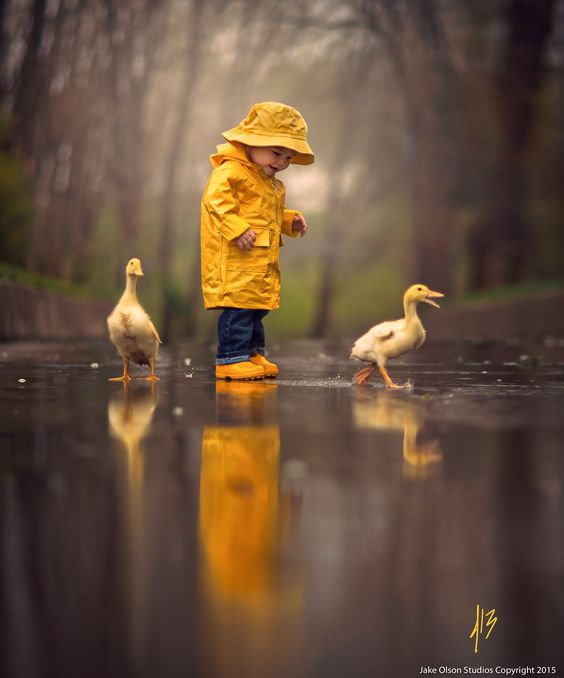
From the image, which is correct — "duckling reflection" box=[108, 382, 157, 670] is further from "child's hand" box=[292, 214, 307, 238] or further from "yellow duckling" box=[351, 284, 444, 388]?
"child's hand" box=[292, 214, 307, 238]

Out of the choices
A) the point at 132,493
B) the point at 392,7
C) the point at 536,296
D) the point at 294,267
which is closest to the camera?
the point at 132,493

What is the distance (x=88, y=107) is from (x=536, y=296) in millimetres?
11166

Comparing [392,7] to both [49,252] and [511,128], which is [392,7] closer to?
[511,128]

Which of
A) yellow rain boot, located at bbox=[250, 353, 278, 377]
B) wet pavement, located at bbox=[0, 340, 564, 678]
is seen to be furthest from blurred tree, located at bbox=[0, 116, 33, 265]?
wet pavement, located at bbox=[0, 340, 564, 678]

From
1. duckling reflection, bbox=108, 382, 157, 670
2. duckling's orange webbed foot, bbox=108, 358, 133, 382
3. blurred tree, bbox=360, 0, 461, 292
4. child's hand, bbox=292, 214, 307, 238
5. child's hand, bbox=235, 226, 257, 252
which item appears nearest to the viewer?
duckling reflection, bbox=108, 382, 157, 670

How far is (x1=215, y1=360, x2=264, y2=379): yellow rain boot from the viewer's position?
945 cm

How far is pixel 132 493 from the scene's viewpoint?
4.49m

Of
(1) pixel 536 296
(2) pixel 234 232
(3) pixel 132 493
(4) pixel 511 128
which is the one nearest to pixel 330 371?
(2) pixel 234 232

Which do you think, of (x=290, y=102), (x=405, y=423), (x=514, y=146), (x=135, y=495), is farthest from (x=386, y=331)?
(x=290, y=102)

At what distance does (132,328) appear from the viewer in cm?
867

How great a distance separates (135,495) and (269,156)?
5325 millimetres

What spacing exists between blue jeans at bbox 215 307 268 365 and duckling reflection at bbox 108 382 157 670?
114cm

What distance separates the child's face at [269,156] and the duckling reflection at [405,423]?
2064mm
